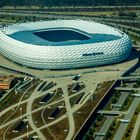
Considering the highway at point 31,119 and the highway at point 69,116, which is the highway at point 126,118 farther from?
the highway at point 31,119

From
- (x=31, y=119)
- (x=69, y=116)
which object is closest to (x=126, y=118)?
(x=69, y=116)

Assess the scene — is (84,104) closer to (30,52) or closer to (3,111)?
(3,111)

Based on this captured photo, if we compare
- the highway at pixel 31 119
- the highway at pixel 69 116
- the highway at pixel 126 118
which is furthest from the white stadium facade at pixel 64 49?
the highway at pixel 126 118

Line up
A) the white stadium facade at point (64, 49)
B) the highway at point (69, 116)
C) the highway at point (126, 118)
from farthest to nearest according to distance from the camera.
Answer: the white stadium facade at point (64, 49) → the highway at point (126, 118) → the highway at point (69, 116)

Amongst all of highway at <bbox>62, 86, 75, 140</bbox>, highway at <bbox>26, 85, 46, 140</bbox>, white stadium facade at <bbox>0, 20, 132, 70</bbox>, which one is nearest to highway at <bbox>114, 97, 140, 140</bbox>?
highway at <bbox>62, 86, 75, 140</bbox>

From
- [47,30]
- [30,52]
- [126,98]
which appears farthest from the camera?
[47,30]

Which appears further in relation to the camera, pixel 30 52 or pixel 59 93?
pixel 30 52

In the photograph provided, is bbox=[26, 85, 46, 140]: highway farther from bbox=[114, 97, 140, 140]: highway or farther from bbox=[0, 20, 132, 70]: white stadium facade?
Answer: bbox=[0, 20, 132, 70]: white stadium facade

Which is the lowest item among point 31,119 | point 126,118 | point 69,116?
point 126,118

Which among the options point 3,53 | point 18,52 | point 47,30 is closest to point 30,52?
point 18,52

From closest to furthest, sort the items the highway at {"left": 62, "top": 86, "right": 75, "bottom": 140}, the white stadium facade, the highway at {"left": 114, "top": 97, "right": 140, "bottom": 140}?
the highway at {"left": 62, "top": 86, "right": 75, "bottom": 140}, the highway at {"left": 114, "top": 97, "right": 140, "bottom": 140}, the white stadium facade

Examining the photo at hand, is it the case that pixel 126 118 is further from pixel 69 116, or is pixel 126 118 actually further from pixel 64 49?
pixel 64 49
